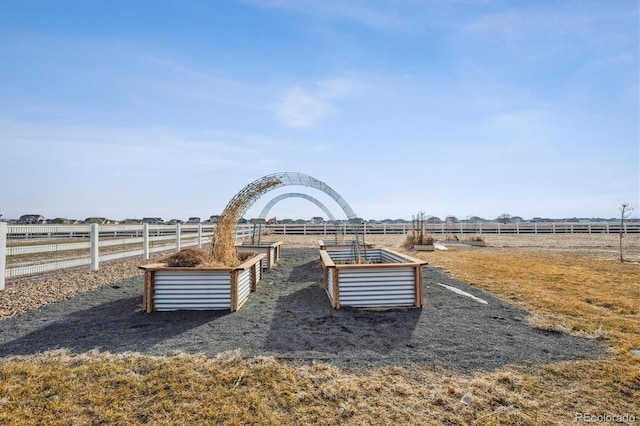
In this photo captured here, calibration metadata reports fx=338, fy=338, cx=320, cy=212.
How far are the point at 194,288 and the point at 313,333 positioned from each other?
1.91 meters

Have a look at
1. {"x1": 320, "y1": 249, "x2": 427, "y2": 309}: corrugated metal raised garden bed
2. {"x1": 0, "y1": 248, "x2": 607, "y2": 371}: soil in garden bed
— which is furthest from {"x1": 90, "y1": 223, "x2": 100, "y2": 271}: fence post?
{"x1": 320, "y1": 249, "x2": 427, "y2": 309}: corrugated metal raised garden bed

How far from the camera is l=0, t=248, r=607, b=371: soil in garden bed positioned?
10.0 feet

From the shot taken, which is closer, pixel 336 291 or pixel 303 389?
pixel 303 389

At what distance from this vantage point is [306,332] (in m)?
3.72

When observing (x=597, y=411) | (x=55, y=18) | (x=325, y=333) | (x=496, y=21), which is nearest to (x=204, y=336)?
(x=325, y=333)

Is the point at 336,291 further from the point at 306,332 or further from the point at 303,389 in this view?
the point at 303,389

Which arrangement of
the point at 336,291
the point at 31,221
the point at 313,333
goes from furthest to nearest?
the point at 31,221
the point at 336,291
the point at 313,333

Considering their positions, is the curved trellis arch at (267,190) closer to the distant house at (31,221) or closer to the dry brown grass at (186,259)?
the dry brown grass at (186,259)

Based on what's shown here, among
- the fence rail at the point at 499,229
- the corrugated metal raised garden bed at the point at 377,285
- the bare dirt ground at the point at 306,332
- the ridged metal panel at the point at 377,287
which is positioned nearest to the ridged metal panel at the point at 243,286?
the bare dirt ground at the point at 306,332

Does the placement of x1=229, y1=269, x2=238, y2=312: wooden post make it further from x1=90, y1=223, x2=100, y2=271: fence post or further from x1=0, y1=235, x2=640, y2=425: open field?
x1=90, y1=223, x2=100, y2=271: fence post

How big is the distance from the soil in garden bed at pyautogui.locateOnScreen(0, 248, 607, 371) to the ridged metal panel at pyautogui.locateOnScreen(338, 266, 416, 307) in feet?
0.64

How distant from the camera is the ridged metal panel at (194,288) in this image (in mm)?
4594

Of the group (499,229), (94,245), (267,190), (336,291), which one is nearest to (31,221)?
(94,245)

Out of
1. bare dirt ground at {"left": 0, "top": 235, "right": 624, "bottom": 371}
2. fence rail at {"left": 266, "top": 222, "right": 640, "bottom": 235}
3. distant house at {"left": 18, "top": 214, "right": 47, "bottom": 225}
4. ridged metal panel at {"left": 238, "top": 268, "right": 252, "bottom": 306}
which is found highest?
distant house at {"left": 18, "top": 214, "right": 47, "bottom": 225}
